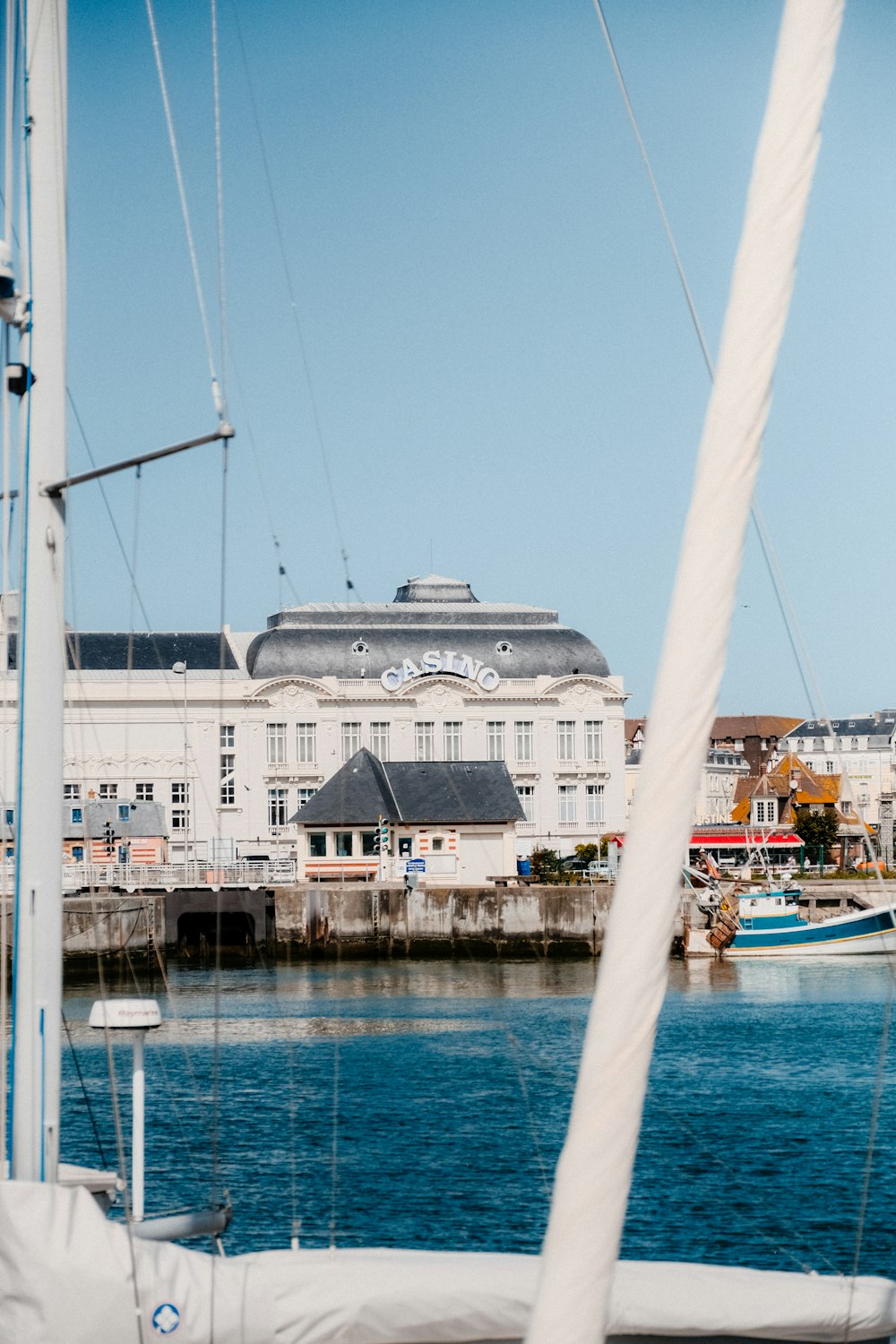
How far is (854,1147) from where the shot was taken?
2645 cm

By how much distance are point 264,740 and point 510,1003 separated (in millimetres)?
52893

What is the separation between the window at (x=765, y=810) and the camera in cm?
13425

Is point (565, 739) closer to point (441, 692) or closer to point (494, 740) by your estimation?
point (494, 740)

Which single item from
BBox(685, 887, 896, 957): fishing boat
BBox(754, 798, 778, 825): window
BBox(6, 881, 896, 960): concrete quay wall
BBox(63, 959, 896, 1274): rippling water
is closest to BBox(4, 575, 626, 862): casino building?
BBox(6, 881, 896, 960): concrete quay wall

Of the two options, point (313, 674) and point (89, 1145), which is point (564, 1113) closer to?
point (89, 1145)

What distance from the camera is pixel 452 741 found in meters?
103

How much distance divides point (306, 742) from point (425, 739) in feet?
25.3

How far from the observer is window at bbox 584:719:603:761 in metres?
104

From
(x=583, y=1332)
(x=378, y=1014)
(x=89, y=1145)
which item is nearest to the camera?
(x=583, y=1332)

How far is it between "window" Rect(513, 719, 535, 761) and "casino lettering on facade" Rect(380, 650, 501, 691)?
3.12 meters

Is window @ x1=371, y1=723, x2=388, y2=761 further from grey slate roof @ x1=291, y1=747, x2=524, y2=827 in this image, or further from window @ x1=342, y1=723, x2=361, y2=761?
grey slate roof @ x1=291, y1=747, x2=524, y2=827

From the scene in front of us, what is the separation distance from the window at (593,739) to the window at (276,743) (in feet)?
64.0

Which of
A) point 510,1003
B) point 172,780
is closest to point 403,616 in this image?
point 172,780

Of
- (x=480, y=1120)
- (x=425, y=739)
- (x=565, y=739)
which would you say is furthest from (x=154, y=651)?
(x=480, y=1120)
